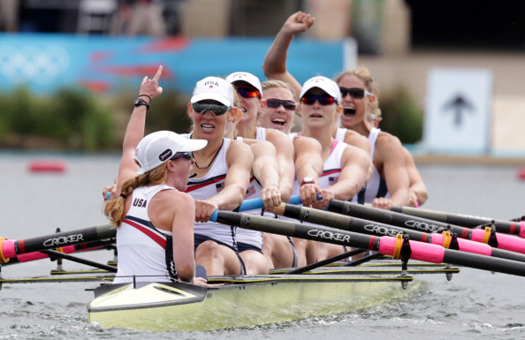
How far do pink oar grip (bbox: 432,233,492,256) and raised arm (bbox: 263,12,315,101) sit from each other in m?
2.50

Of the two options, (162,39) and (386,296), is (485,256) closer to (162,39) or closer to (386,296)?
(386,296)

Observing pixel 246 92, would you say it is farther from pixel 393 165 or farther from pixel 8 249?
Result: pixel 8 249

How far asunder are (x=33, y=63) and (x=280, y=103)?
13.0 m

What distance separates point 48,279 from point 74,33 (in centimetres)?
1814

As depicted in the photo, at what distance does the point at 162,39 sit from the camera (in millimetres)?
21516

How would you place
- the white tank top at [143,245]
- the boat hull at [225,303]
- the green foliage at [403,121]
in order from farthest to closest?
the green foliage at [403,121] < the white tank top at [143,245] < the boat hull at [225,303]

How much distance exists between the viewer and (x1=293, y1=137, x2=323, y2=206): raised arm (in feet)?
26.8

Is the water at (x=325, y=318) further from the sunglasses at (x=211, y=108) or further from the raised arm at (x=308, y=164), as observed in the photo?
the sunglasses at (x=211, y=108)

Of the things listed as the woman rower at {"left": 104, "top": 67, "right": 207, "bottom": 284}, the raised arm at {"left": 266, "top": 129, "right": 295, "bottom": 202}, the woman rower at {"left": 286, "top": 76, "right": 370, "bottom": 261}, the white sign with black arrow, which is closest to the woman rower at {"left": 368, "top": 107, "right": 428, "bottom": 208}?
the woman rower at {"left": 286, "top": 76, "right": 370, "bottom": 261}

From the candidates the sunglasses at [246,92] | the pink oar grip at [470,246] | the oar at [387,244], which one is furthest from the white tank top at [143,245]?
the sunglasses at [246,92]

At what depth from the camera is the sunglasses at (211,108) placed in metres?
7.53

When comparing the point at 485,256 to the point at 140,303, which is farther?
the point at 485,256

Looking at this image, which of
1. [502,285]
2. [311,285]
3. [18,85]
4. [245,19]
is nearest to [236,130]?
[311,285]

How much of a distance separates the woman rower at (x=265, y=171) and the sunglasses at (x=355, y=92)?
1.48 metres
